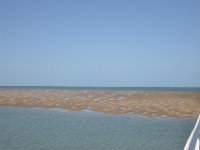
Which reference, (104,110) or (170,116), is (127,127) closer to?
(170,116)

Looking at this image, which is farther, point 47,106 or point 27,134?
point 47,106

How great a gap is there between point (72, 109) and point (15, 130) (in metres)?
16.6

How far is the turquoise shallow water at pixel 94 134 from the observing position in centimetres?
1835

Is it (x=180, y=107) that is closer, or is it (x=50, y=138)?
(x=50, y=138)

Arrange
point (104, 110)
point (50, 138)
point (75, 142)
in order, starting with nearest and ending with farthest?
point (75, 142) → point (50, 138) → point (104, 110)

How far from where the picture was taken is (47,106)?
43.2 meters

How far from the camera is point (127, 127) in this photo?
84.8 feet

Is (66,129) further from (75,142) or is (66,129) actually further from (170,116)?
(170,116)

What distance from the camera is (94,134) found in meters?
22.1

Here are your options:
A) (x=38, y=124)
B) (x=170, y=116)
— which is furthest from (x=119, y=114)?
(x=38, y=124)

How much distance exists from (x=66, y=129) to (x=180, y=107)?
19.2 m

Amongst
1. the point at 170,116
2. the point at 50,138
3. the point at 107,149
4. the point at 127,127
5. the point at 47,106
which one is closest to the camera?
the point at 107,149

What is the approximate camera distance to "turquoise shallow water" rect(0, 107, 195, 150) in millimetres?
18345

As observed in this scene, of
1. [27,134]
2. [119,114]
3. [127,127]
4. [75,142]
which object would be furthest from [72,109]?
[75,142]
